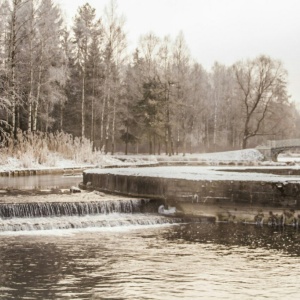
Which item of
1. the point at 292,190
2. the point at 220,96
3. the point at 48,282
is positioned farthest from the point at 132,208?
the point at 220,96

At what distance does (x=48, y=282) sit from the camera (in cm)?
825

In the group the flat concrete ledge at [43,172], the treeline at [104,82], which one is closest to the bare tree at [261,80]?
the treeline at [104,82]

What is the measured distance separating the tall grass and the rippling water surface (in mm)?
12693

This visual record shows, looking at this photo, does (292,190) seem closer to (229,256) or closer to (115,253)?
(229,256)

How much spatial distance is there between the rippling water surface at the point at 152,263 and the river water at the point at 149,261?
13mm

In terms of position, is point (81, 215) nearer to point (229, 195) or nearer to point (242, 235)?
point (229, 195)

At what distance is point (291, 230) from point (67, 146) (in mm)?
17141

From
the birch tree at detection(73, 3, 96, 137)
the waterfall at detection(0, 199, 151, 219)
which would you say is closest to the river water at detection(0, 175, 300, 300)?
the waterfall at detection(0, 199, 151, 219)

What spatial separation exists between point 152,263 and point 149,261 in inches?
6.2

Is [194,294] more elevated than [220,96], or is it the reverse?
[220,96]

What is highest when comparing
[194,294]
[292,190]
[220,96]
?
[220,96]

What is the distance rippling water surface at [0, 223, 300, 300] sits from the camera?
7.85 meters

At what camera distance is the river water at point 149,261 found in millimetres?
7863

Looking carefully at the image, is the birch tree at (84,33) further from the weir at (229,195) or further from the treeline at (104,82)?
the weir at (229,195)
